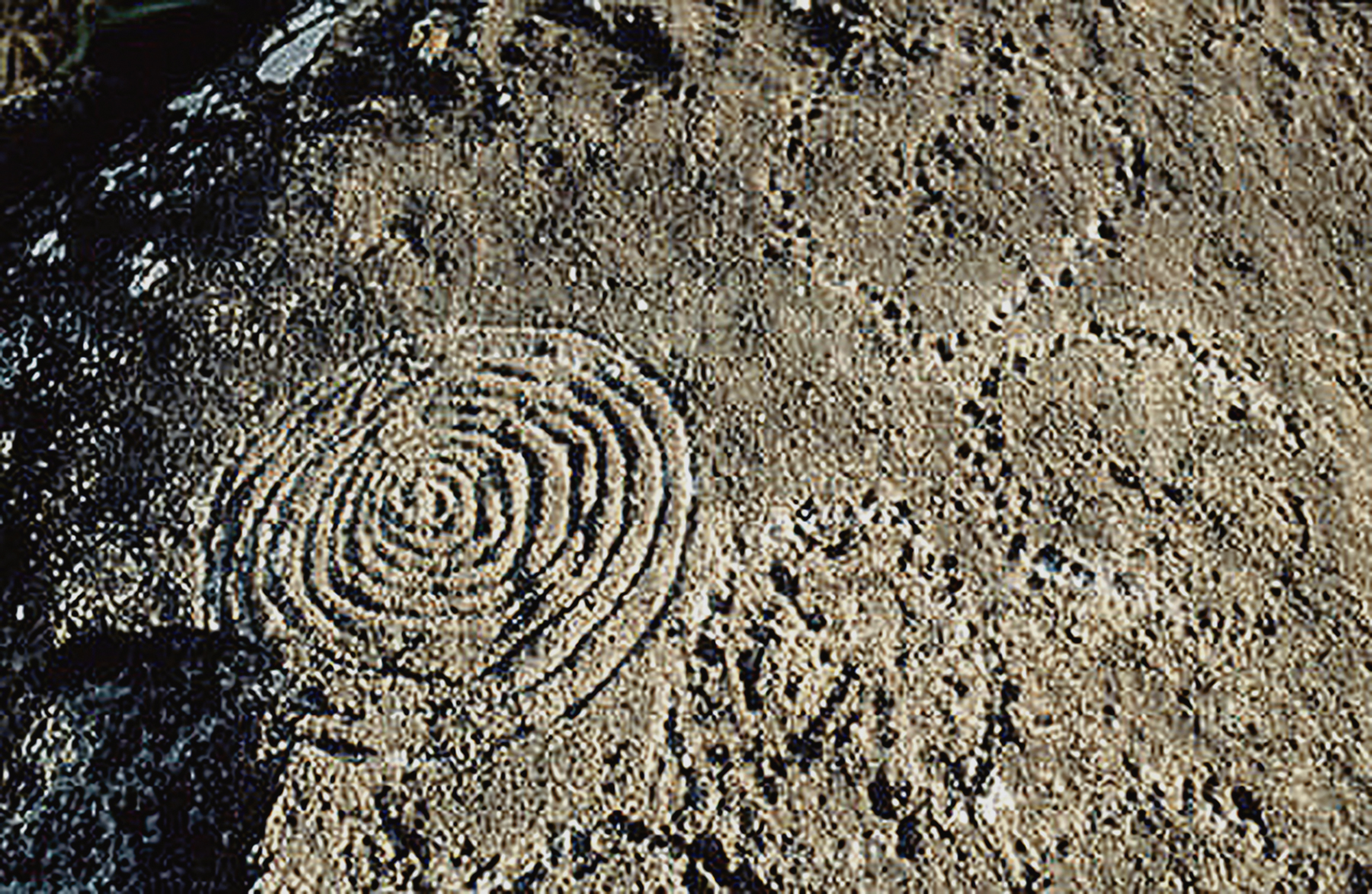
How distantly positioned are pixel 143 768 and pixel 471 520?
417 millimetres

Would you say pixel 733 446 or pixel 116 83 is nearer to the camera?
pixel 733 446

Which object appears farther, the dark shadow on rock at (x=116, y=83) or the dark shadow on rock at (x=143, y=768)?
the dark shadow on rock at (x=116, y=83)

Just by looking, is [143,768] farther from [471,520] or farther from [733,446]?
[733,446]

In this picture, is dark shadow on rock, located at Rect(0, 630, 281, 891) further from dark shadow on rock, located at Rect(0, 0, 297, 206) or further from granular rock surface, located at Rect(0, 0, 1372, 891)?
dark shadow on rock, located at Rect(0, 0, 297, 206)

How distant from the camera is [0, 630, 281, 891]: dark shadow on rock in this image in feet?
5.84

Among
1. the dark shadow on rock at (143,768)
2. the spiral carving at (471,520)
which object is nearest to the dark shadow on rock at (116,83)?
the spiral carving at (471,520)

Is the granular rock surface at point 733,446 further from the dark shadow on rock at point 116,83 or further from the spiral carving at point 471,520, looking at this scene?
the dark shadow on rock at point 116,83

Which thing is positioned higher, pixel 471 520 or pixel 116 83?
pixel 471 520

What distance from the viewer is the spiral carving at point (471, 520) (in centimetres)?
181

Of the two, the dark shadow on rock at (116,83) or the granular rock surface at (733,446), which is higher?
the granular rock surface at (733,446)

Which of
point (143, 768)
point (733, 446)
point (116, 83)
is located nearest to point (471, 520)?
point (733, 446)

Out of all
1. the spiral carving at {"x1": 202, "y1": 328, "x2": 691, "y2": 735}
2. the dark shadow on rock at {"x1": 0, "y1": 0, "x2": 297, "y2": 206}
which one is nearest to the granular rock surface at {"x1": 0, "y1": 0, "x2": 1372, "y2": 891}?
the spiral carving at {"x1": 202, "y1": 328, "x2": 691, "y2": 735}

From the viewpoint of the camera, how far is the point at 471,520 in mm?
1881

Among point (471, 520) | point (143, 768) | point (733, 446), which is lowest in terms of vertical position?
point (143, 768)
